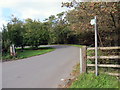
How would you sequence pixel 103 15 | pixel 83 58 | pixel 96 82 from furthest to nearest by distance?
pixel 103 15 < pixel 83 58 < pixel 96 82

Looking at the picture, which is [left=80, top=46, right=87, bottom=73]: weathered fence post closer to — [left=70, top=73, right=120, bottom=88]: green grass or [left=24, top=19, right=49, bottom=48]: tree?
[left=70, top=73, right=120, bottom=88]: green grass

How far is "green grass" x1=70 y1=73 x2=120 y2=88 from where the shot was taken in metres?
4.31

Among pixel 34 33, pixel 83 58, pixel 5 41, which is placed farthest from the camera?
pixel 34 33

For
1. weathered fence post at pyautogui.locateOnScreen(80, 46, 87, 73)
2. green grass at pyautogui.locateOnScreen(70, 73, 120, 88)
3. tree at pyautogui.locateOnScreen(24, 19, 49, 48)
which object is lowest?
green grass at pyautogui.locateOnScreen(70, 73, 120, 88)

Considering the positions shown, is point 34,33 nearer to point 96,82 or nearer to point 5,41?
point 5,41

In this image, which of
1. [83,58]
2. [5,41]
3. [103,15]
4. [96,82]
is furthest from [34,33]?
[96,82]

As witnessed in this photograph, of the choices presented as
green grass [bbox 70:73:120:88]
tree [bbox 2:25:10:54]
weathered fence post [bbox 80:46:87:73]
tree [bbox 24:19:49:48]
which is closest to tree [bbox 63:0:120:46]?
weathered fence post [bbox 80:46:87:73]

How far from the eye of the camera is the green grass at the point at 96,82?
14.1ft

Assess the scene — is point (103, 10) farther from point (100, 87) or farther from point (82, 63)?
point (100, 87)

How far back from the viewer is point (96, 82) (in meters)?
4.52

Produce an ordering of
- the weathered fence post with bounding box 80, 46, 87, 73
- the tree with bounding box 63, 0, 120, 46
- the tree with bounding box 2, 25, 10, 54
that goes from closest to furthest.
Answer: the tree with bounding box 63, 0, 120, 46 → the weathered fence post with bounding box 80, 46, 87, 73 → the tree with bounding box 2, 25, 10, 54

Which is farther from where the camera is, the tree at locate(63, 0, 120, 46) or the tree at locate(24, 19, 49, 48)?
the tree at locate(24, 19, 49, 48)

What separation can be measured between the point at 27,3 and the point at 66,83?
648 centimetres

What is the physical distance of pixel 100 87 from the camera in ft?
13.8
